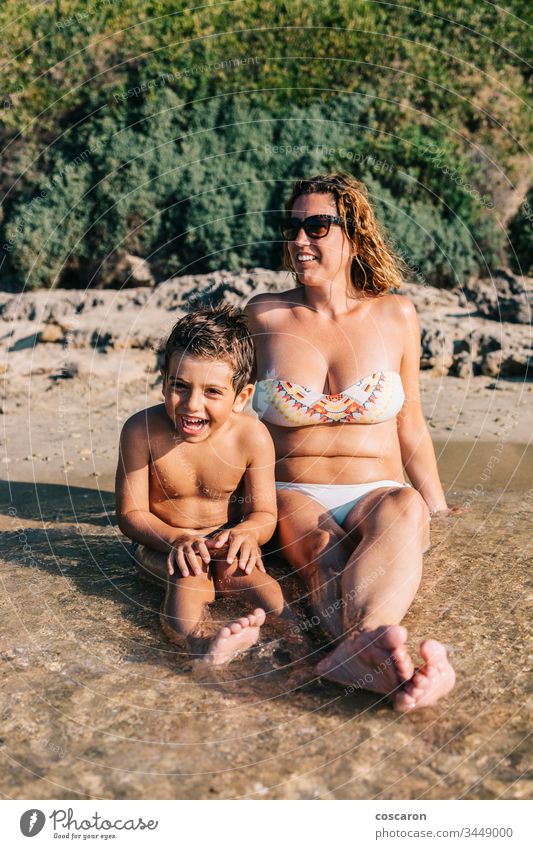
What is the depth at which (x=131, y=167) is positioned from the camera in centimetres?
1088

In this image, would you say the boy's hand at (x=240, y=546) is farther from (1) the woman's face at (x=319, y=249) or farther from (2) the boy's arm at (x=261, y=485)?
(1) the woman's face at (x=319, y=249)

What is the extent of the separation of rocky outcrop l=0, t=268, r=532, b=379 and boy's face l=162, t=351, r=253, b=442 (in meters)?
4.49

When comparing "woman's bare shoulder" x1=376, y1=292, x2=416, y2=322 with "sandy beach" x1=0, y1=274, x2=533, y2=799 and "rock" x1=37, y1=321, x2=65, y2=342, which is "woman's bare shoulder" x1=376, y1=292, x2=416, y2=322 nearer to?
"sandy beach" x1=0, y1=274, x2=533, y2=799

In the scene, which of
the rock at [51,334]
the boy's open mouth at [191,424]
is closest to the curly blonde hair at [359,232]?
the boy's open mouth at [191,424]

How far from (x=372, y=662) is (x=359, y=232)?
1.92 metres

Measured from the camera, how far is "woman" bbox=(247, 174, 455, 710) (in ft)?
10.8

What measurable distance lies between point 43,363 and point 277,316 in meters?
4.47

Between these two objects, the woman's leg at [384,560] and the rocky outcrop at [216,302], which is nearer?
the woman's leg at [384,560]

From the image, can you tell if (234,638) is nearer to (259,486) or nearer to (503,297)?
(259,486)

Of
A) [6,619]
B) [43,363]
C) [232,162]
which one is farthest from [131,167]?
[6,619]

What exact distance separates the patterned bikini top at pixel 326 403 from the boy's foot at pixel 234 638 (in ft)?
3.17

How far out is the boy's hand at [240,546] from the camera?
10.5ft
